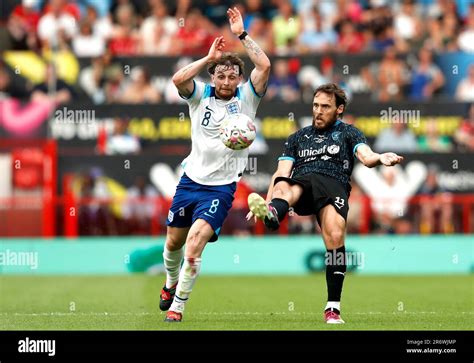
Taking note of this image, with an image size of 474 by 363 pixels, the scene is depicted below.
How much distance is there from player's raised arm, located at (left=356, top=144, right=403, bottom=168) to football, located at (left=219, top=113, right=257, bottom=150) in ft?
3.85

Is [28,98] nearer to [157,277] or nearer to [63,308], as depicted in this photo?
[157,277]

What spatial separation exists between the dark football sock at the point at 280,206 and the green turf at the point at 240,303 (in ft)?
3.78

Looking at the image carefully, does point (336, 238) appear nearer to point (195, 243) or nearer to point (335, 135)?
point (335, 135)

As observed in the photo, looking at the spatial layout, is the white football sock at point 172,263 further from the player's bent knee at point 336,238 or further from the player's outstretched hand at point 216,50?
the player's outstretched hand at point 216,50

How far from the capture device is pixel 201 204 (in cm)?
1355

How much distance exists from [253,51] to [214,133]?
3.34 feet

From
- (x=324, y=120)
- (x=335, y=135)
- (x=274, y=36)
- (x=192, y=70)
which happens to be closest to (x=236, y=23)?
(x=192, y=70)

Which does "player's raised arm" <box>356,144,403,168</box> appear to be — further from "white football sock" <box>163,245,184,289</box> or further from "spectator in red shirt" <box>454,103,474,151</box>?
"spectator in red shirt" <box>454,103,474,151</box>

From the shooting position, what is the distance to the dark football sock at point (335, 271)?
43.3ft

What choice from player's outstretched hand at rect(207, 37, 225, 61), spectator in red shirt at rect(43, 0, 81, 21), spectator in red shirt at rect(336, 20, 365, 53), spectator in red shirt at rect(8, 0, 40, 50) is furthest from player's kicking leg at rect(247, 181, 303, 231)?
spectator in red shirt at rect(43, 0, 81, 21)

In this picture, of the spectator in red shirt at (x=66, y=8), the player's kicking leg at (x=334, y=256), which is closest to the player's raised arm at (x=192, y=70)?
the player's kicking leg at (x=334, y=256)

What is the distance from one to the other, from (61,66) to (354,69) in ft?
19.7

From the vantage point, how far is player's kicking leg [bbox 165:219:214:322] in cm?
1325
